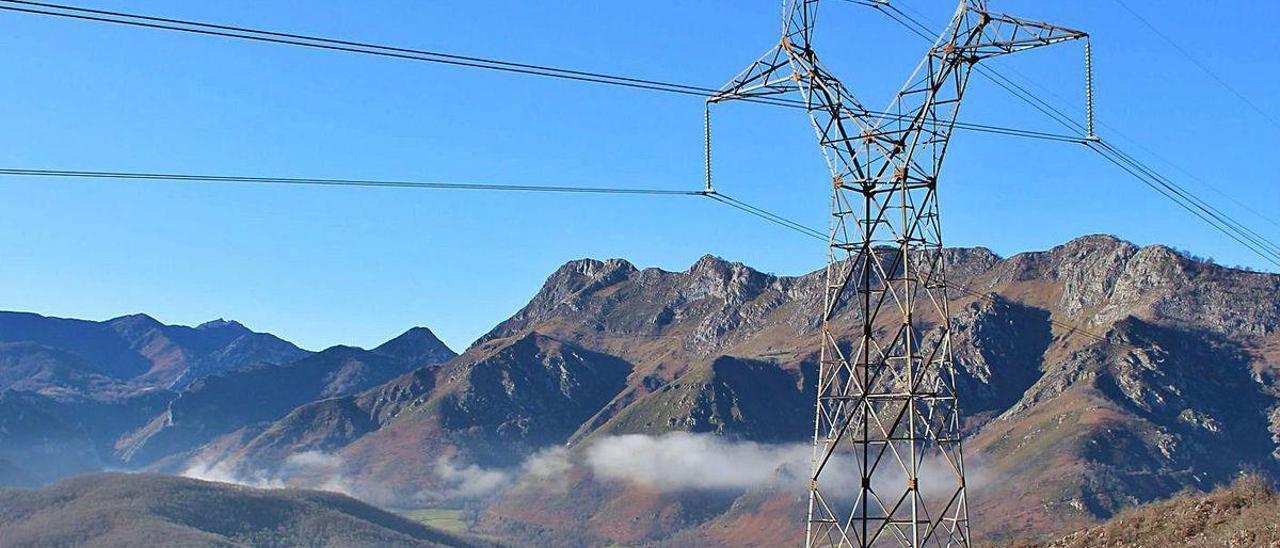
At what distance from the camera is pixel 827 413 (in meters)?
70.9

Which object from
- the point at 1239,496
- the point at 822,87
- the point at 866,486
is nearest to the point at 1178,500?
the point at 1239,496

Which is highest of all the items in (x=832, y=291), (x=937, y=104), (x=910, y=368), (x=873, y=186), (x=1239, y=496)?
(x=937, y=104)

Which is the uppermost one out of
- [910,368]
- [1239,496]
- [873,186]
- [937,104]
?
[937,104]

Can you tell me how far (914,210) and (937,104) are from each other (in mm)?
6188

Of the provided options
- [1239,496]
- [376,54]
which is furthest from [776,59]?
[1239,496]

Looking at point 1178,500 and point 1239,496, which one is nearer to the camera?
point 1239,496

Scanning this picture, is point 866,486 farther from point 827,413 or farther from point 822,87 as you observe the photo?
point 822,87

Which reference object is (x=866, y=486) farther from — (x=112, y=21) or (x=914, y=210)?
(x=112, y=21)

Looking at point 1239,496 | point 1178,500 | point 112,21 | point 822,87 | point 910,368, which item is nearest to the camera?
point 112,21

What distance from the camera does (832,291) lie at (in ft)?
236

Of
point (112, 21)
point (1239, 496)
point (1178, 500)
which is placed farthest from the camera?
point (1178, 500)

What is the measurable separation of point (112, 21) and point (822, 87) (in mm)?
32714

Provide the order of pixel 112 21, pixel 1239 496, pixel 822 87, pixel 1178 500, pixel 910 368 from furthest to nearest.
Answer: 1. pixel 1178 500
2. pixel 1239 496
3. pixel 822 87
4. pixel 910 368
5. pixel 112 21

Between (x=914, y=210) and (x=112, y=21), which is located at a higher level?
(x=112, y=21)
